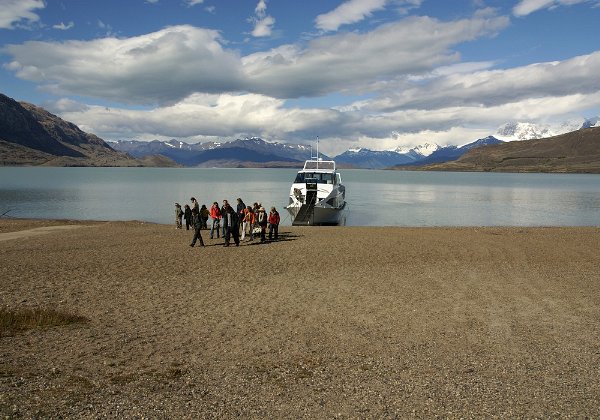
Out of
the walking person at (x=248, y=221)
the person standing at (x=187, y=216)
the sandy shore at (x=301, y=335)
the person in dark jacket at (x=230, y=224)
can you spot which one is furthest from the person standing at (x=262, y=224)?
the person standing at (x=187, y=216)

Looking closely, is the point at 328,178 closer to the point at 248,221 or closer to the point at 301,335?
the point at 248,221

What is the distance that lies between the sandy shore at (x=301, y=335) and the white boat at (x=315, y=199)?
58.7 feet

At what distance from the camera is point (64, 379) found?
879 cm

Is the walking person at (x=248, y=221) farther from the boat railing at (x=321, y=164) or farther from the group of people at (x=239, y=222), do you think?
the boat railing at (x=321, y=164)

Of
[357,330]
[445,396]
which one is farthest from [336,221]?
[445,396]

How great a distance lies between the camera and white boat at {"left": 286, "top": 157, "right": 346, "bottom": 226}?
40.7 m

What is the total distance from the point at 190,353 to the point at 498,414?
6.13m

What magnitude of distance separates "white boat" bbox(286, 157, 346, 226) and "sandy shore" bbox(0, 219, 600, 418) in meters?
17.9

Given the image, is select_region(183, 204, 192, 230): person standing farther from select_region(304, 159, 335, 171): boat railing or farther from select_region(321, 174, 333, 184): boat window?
select_region(304, 159, 335, 171): boat railing

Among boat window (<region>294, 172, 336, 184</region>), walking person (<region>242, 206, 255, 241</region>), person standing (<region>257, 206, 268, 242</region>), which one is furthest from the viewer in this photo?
boat window (<region>294, 172, 336, 184</region>)

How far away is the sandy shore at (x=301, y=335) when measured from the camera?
8.27 m

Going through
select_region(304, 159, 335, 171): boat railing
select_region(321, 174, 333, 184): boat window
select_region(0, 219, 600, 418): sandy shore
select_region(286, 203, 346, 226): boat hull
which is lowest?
select_region(0, 219, 600, 418): sandy shore

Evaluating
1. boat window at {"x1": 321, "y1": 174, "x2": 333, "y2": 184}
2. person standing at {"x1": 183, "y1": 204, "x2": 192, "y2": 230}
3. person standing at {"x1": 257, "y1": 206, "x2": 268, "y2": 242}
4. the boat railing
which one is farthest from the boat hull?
person standing at {"x1": 257, "y1": 206, "x2": 268, "y2": 242}

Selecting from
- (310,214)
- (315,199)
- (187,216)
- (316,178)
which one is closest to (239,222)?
(187,216)
